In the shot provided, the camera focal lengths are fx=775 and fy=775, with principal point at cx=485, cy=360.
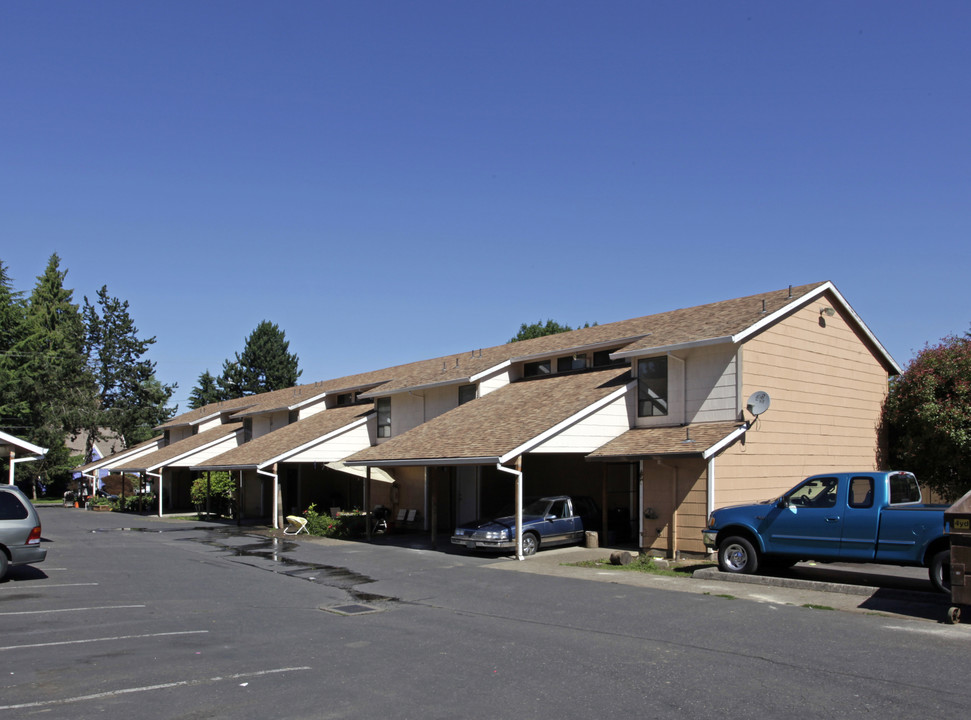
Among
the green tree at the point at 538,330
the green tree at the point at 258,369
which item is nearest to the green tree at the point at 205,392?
the green tree at the point at 258,369

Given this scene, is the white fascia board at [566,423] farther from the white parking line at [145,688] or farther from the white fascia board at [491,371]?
the white parking line at [145,688]

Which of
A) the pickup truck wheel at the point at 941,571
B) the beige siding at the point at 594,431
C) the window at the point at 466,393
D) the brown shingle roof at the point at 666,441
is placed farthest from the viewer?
the window at the point at 466,393

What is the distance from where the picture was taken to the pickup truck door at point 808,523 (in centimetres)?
1351

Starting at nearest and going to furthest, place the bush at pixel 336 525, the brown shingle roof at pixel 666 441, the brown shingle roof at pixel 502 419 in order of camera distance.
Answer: the brown shingle roof at pixel 666 441 < the brown shingle roof at pixel 502 419 < the bush at pixel 336 525

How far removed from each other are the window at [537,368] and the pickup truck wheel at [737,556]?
1234 centimetres

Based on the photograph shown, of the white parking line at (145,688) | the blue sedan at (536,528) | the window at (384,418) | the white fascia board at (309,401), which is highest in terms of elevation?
the white fascia board at (309,401)

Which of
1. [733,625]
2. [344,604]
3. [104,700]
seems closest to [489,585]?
[344,604]

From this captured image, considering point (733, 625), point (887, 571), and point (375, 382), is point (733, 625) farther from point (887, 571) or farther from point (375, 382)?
point (375, 382)

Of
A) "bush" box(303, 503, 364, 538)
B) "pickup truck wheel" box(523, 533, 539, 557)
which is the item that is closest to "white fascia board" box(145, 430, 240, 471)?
"bush" box(303, 503, 364, 538)

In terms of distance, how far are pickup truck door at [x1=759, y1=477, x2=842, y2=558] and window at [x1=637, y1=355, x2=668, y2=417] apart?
675 centimetres

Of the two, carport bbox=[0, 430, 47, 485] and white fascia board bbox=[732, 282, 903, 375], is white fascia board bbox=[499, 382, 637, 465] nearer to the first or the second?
white fascia board bbox=[732, 282, 903, 375]

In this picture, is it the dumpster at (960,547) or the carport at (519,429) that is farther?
the carport at (519,429)

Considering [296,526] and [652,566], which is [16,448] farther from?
[652,566]

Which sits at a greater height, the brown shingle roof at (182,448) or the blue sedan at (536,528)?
the brown shingle roof at (182,448)
